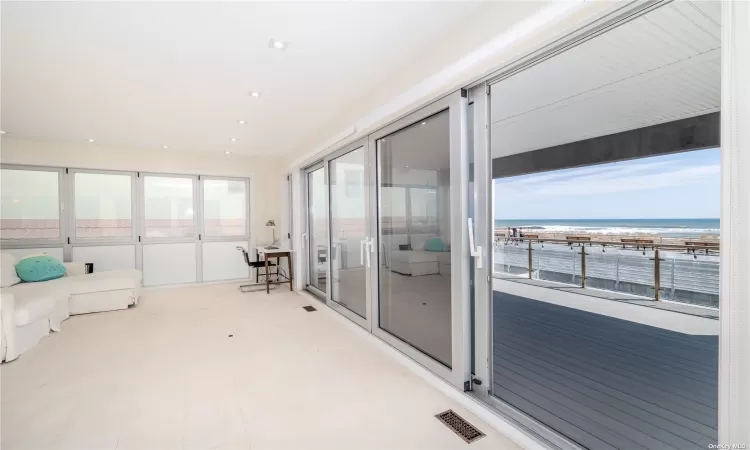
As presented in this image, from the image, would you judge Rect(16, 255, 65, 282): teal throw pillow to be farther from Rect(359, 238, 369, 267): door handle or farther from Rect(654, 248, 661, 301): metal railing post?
Rect(654, 248, 661, 301): metal railing post

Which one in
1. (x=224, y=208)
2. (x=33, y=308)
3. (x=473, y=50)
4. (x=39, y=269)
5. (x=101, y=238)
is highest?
(x=473, y=50)

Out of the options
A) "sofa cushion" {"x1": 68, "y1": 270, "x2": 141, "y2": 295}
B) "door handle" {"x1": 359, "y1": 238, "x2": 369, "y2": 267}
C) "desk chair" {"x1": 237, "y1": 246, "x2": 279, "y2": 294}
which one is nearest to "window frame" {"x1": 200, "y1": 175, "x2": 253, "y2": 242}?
"desk chair" {"x1": 237, "y1": 246, "x2": 279, "y2": 294}

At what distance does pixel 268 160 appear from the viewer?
285 inches

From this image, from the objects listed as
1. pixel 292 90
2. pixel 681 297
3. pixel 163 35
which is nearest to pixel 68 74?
pixel 163 35

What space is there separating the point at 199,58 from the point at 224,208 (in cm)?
458

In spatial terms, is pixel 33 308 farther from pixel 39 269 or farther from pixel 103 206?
pixel 103 206

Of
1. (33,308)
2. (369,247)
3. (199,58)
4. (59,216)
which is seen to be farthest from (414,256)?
(59,216)

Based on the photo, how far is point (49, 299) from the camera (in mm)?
3809

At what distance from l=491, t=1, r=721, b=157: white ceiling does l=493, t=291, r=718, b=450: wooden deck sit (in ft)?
7.04

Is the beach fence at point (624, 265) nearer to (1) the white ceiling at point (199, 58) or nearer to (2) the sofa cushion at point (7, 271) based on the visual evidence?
(1) the white ceiling at point (199, 58)

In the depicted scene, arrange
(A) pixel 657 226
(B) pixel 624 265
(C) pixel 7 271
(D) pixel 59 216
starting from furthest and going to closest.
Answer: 1. (A) pixel 657 226
2. (D) pixel 59 216
3. (B) pixel 624 265
4. (C) pixel 7 271

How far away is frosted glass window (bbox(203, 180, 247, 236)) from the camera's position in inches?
265

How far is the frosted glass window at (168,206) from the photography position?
6.28 m

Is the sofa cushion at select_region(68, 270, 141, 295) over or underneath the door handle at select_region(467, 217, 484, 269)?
underneath
